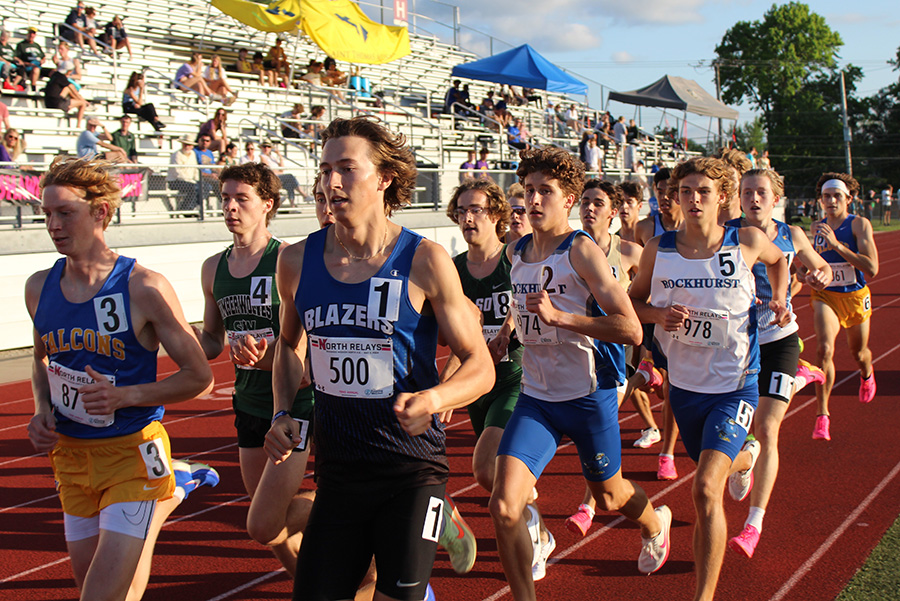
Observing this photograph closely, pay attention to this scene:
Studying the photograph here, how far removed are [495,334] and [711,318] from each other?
1.25 m

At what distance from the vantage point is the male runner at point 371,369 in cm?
257

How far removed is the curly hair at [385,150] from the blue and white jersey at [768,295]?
266 centimetres

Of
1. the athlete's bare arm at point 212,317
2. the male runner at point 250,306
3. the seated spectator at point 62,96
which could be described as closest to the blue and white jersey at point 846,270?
the male runner at point 250,306

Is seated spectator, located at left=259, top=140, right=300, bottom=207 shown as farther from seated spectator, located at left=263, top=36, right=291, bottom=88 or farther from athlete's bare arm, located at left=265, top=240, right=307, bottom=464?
athlete's bare arm, located at left=265, top=240, right=307, bottom=464

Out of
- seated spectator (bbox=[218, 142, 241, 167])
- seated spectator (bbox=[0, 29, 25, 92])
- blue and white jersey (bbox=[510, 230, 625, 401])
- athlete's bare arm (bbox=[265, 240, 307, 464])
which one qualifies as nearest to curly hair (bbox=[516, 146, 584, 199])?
blue and white jersey (bbox=[510, 230, 625, 401])

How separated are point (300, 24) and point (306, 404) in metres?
14.6

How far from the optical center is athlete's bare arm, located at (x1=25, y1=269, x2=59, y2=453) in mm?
3043

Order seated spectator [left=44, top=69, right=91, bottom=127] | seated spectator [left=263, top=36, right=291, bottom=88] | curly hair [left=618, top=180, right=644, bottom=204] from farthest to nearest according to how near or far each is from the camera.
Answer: seated spectator [left=263, top=36, right=291, bottom=88] → seated spectator [left=44, top=69, right=91, bottom=127] → curly hair [left=618, top=180, right=644, bottom=204]

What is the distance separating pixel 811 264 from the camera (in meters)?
5.37

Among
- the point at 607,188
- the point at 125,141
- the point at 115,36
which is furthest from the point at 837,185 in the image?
the point at 115,36

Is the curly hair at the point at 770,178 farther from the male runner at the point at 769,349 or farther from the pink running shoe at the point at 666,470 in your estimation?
the pink running shoe at the point at 666,470

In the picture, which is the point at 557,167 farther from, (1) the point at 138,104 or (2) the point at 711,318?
(1) the point at 138,104

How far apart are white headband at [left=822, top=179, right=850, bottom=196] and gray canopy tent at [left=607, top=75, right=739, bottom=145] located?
68.5 ft

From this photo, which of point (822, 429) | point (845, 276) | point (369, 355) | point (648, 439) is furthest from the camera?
point (845, 276)
